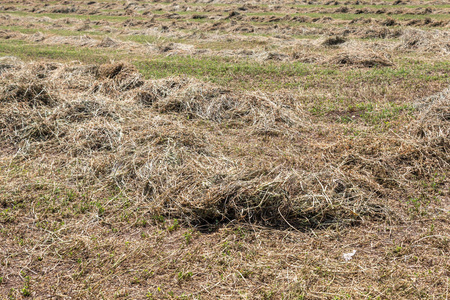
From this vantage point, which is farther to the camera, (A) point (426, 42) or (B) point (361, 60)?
(A) point (426, 42)

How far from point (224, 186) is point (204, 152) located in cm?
142

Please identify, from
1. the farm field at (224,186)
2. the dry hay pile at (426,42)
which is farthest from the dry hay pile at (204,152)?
the dry hay pile at (426,42)

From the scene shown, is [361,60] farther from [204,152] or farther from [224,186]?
[224,186]

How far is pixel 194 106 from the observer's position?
795cm

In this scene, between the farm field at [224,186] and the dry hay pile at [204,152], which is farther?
the dry hay pile at [204,152]

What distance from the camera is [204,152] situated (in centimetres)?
600

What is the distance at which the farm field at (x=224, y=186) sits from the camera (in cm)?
367

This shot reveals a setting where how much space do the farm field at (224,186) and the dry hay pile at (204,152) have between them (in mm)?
28

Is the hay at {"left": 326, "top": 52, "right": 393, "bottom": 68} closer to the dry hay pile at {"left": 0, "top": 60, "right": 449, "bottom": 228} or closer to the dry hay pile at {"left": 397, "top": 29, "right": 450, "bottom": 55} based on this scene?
the dry hay pile at {"left": 397, "top": 29, "right": 450, "bottom": 55}

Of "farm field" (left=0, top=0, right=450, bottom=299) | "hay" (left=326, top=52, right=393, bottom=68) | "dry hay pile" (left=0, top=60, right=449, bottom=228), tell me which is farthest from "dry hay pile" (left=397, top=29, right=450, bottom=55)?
"dry hay pile" (left=0, top=60, right=449, bottom=228)

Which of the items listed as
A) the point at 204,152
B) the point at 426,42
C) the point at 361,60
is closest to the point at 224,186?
the point at 204,152

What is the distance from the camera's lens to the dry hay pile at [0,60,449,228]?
4.59 m

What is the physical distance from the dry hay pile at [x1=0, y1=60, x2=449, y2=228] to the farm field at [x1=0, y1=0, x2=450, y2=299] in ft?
0.09

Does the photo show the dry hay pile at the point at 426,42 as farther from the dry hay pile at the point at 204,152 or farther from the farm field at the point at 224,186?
the dry hay pile at the point at 204,152
